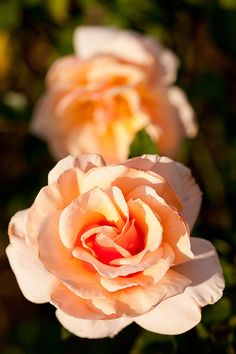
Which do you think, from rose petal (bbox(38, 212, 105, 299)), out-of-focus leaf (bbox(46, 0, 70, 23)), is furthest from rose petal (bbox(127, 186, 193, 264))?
out-of-focus leaf (bbox(46, 0, 70, 23))

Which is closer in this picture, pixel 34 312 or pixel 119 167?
pixel 119 167

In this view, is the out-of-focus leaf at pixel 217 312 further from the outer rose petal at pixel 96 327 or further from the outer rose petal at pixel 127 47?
the outer rose petal at pixel 127 47

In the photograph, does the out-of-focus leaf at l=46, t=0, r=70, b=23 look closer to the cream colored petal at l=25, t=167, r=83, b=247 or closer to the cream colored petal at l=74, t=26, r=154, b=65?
the cream colored petal at l=74, t=26, r=154, b=65

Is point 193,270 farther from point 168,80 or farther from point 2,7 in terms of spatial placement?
point 2,7

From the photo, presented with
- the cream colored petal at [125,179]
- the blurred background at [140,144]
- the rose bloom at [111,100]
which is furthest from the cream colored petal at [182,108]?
the cream colored petal at [125,179]

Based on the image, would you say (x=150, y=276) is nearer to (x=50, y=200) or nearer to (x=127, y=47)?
(x=50, y=200)

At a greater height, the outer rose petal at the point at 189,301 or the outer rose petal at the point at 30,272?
the outer rose petal at the point at 30,272

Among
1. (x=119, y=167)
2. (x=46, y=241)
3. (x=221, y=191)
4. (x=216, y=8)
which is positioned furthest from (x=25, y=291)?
(x=221, y=191)
